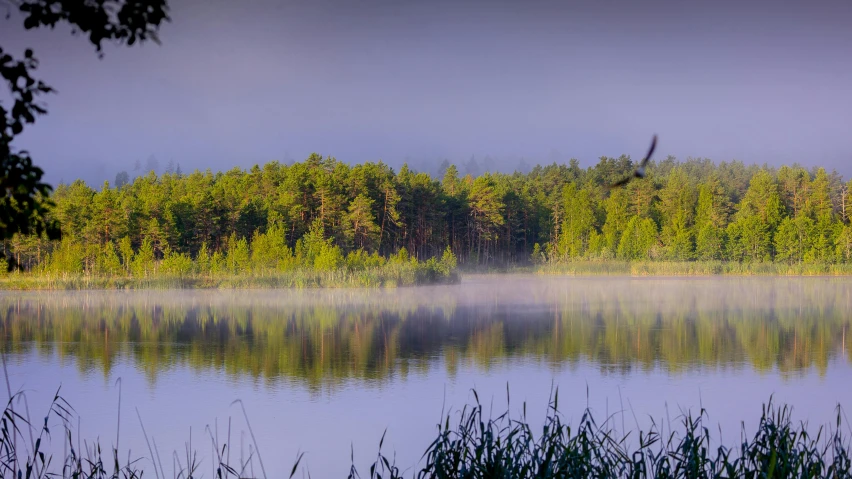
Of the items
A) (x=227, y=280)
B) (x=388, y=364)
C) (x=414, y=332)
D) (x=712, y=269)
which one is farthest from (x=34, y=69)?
(x=712, y=269)

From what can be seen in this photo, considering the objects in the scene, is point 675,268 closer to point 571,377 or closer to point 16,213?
point 571,377

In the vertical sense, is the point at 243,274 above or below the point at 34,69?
below


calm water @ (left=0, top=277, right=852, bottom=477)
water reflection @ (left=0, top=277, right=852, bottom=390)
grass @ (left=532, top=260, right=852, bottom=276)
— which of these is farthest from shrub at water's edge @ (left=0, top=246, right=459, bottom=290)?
grass @ (left=532, top=260, right=852, bottom=276)

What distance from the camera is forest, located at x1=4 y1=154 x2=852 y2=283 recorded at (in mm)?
27953

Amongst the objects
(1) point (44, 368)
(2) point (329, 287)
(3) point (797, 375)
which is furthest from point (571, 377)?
(2) point (329, 287)

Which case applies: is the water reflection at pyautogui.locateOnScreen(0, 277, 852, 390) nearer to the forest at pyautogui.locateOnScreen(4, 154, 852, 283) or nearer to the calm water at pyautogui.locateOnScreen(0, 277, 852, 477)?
the calm water at pyautogui.locateOnScreen(0, 277, 852, 477)

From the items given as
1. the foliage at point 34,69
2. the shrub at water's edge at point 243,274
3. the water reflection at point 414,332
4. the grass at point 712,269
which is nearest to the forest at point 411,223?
the shrub at water's edge at point 243,274

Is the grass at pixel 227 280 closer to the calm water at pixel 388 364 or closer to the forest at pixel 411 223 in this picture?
the forest at pixel 411 223

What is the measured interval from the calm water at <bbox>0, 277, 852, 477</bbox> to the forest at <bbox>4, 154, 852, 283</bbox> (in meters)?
9.12

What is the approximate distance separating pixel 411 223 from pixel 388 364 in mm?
31940

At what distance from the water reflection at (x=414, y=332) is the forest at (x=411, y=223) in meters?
6.44

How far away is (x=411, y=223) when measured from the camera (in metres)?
42.0

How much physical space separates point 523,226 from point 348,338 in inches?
1493

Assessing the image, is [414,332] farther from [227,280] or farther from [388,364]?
[227,280]
